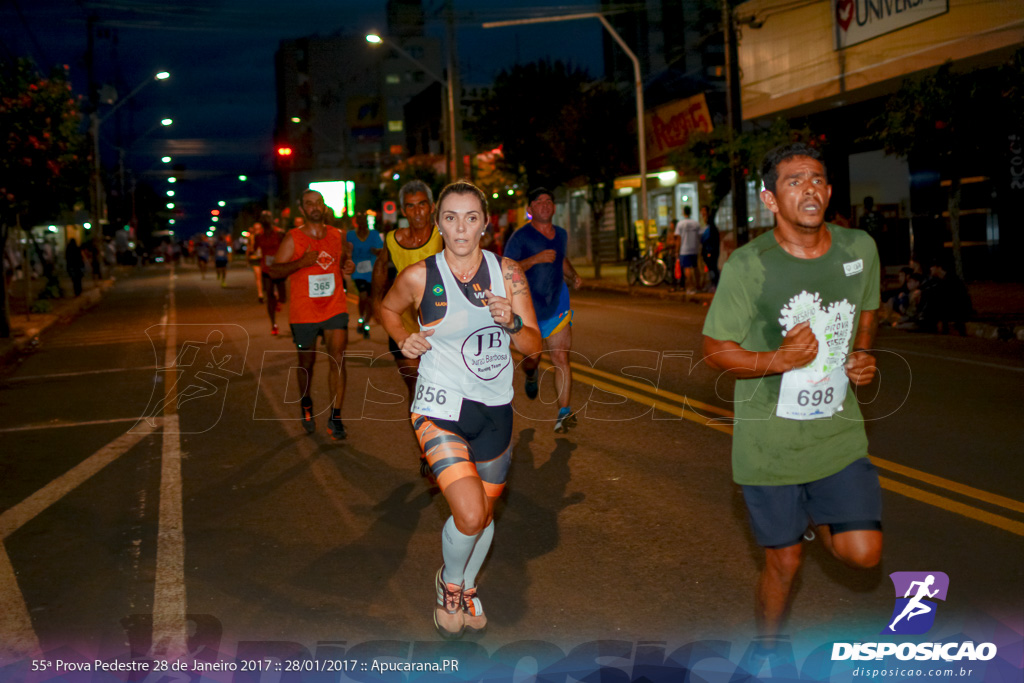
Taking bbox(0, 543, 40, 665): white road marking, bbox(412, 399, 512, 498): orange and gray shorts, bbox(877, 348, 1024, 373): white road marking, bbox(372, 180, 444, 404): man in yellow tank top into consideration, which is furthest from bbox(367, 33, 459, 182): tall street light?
bbox(412, 399, 512, 498): orange and gray shorts

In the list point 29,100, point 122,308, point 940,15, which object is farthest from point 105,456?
point 122,308

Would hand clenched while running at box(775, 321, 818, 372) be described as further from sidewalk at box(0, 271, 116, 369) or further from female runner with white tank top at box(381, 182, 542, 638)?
sidewalk at box(0, 271, 116, 369)

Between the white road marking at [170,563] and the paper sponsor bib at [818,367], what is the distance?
264 centimetres

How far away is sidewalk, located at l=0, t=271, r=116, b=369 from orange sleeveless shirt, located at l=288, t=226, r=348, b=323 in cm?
993

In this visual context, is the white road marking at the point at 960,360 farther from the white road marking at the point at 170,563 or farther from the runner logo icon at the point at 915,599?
the white road marking at the point at 170,563

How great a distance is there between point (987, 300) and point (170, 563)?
16032mm

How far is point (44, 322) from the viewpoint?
78.3ft

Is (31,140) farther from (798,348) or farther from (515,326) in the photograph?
(798,348)

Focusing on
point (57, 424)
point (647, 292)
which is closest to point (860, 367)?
point (57, 424)

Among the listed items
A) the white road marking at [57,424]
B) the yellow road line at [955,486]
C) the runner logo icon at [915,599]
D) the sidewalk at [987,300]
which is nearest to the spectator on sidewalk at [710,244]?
the sidewalk at [987,300]

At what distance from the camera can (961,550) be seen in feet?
17.5

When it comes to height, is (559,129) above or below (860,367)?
above

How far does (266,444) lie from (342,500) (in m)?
2.27

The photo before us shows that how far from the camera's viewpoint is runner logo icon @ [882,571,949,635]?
4.27 meters
